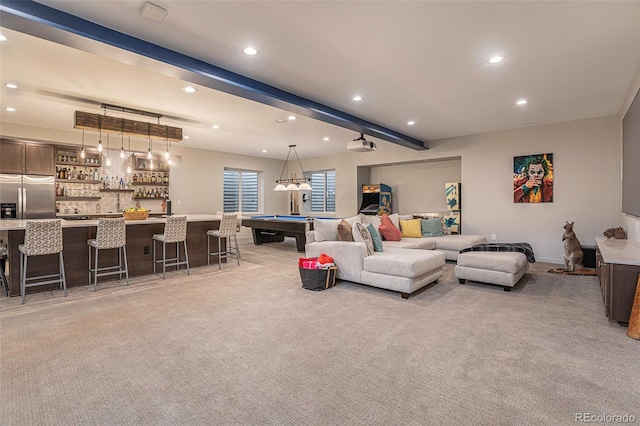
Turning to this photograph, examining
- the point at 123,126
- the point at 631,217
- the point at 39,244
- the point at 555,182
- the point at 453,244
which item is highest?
the point at 123,126

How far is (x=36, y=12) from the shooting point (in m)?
2.32

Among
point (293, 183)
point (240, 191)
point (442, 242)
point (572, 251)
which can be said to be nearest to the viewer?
point (572, 251)

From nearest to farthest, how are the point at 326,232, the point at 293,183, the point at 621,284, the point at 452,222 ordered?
the point at 621,284
the point at 326,232
the point at 452,222
the point at 293,183

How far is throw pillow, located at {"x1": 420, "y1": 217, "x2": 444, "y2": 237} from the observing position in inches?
258

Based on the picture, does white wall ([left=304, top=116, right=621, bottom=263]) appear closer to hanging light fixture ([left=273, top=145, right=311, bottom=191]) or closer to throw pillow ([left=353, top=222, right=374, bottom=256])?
hanging light fixture ([left=273, top=145, right=311, bottom=191])

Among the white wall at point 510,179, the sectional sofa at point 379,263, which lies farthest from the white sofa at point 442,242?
the white wall at point 510,179

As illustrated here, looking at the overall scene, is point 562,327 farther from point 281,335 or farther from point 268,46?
point 268,46

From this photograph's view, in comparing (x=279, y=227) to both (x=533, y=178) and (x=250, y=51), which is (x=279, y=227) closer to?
(x=250, y=51)

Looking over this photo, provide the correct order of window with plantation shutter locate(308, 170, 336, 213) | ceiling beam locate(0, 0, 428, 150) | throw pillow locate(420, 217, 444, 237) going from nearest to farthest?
ceiling beam locate(0, 0, 428, 150), throw pillow locate(420, 217, 444, 237), window with plantation shutter locate(308, 170, 336, 213)

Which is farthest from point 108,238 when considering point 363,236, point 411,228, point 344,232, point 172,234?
point 411,228

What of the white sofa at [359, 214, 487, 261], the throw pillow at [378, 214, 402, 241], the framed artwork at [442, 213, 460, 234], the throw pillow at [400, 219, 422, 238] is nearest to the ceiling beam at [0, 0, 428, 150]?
the white sofa at [359, 214, 487, 261]

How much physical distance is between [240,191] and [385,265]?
6867 mm

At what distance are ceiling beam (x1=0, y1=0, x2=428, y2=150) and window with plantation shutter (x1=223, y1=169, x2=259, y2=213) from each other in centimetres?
541

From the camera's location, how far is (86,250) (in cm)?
468
